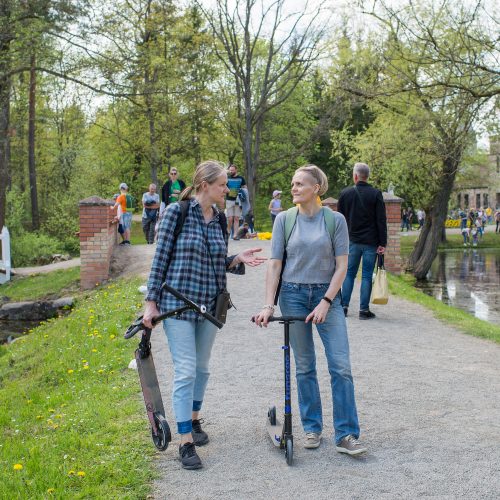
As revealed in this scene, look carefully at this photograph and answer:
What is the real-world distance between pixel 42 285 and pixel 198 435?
14786 mm

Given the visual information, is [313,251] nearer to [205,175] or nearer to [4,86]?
[205,175]

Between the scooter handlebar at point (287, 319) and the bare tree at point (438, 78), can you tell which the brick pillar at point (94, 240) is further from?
the scooter handlebar at point (287, 319)

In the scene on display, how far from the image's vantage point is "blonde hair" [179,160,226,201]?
476 cm

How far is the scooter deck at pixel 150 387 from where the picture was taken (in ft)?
15.7

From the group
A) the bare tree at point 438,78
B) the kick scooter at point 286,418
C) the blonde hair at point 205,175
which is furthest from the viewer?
the bare tree at point 438,78

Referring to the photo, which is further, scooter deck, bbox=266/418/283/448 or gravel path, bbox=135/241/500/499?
scooter deck, bbox=266/418/283/448

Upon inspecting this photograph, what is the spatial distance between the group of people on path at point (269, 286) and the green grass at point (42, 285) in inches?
490

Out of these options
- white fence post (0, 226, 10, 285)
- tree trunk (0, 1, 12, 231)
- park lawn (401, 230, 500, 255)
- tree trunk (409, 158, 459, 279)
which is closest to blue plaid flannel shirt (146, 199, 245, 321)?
tree trunk (0, 1, 12, 231)

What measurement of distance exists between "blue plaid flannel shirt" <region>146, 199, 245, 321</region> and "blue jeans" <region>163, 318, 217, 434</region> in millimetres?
83

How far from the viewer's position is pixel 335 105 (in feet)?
113

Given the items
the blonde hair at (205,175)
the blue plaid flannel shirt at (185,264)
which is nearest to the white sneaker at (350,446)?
the blue plaid flannel shirt at (185,264)

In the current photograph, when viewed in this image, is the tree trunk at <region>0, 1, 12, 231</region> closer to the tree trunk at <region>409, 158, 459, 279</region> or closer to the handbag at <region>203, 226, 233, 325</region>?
the tree trunk at <region>409, 158, 459, 279</region>

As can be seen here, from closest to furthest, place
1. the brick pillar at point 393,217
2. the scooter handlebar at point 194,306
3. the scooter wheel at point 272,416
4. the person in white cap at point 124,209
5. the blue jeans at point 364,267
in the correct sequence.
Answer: the scooter handlebar at point 194,306, the scooter wheel at point 272,416, the blue jeans at point 364,267, the brick pillar at point 393,217, the person in white cap at point 124,209

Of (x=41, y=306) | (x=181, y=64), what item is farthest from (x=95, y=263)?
(x=181, y=64)
